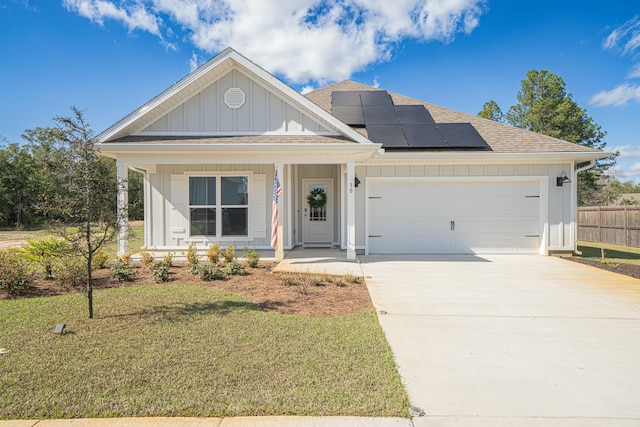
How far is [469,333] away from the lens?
399 cm

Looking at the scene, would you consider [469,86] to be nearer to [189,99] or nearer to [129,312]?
[189,99]

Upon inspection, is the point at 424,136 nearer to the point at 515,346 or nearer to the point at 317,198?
the point at 317,198

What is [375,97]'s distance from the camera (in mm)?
12172

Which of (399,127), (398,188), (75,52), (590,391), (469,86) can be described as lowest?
(590,391)

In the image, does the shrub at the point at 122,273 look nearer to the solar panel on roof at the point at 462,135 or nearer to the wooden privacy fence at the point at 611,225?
the solar panel on roof at the point at 462,135

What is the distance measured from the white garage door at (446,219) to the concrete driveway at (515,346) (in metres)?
2.88

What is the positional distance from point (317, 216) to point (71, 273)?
22.8ft

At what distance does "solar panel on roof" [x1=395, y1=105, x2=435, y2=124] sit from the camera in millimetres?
11000

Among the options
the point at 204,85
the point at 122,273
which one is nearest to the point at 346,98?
the point at 204,85

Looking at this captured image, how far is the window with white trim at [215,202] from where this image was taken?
32.6 ft

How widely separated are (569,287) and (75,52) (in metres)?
15.3

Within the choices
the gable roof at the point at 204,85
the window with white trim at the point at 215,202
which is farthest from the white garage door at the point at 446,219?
the window with white trim at the point at 215,202

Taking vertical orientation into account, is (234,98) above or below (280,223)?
above

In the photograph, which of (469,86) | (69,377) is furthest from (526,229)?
(469,86)
